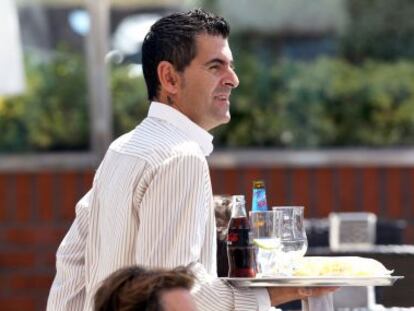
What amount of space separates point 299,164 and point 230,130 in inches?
17.2

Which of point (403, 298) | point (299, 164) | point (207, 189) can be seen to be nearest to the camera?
point (207, 189)

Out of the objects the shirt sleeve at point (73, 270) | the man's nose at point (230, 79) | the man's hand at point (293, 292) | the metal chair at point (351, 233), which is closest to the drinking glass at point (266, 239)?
the man's hand at point (293, 292)

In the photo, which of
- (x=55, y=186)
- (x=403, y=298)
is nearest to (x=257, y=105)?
(x=55, y=186)

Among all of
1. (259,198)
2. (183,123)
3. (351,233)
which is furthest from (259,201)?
(351,233)

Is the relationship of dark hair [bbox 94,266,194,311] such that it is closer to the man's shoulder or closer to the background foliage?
the man's shoulder

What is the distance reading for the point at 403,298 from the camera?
3732mm

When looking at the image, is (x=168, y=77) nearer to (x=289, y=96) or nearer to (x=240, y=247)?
(x=240, y=247)

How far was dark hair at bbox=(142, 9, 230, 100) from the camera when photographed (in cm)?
340

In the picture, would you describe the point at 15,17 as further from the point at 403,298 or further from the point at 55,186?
the point at 403,298

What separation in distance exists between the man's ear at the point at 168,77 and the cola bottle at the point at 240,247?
0.35 m

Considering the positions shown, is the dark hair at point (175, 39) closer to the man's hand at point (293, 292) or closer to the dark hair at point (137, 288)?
the man's hand at point (293, 292)

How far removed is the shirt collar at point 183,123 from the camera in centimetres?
336

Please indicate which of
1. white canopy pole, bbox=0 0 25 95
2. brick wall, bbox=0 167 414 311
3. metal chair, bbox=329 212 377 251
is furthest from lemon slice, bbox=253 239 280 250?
brick wall, bbox=0 167 414 311

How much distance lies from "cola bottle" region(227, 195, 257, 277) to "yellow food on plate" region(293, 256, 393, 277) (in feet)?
0.39
